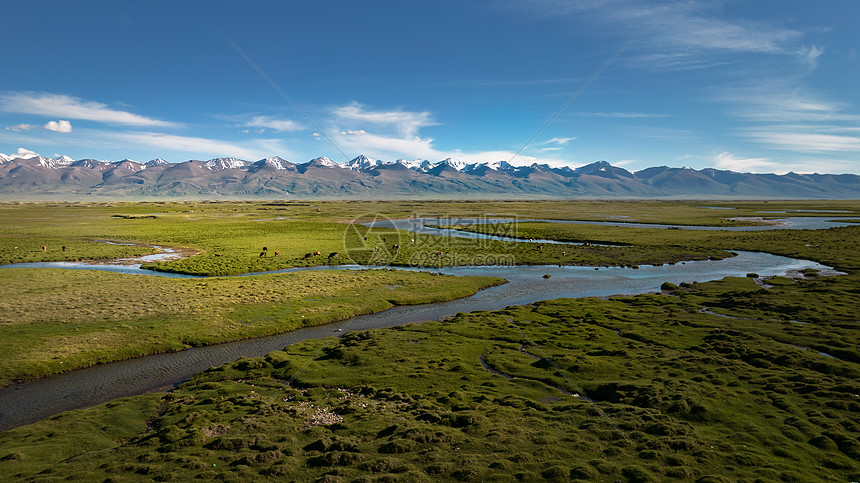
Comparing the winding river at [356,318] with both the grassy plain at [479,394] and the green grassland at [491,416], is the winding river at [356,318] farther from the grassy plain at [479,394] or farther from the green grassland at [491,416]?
the green grassland at [491,416]

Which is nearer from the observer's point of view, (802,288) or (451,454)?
(451,454)

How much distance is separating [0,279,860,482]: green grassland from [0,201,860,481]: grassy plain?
0.35ft

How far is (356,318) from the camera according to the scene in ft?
114

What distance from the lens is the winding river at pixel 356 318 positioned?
66.0ft

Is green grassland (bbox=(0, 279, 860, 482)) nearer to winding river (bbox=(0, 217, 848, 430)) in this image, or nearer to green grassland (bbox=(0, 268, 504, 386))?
winding river (bbox=(0, 217, 848, 430))

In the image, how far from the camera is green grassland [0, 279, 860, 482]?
13.7 m

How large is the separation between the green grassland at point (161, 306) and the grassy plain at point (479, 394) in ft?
0.97

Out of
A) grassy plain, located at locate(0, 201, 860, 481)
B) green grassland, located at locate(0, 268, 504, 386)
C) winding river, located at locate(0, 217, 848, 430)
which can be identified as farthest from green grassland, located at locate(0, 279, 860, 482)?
green grassland, located at locate(0, 268, 504, 386)

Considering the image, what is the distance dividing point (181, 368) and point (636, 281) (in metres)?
48.5

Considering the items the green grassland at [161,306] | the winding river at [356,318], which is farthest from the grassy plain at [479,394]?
the winding river at [356,318]

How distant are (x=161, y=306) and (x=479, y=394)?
97.8 ft

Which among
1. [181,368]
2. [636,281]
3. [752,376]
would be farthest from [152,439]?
[636,281]

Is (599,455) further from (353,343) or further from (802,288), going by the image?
(802,288)

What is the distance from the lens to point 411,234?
96812 mm
